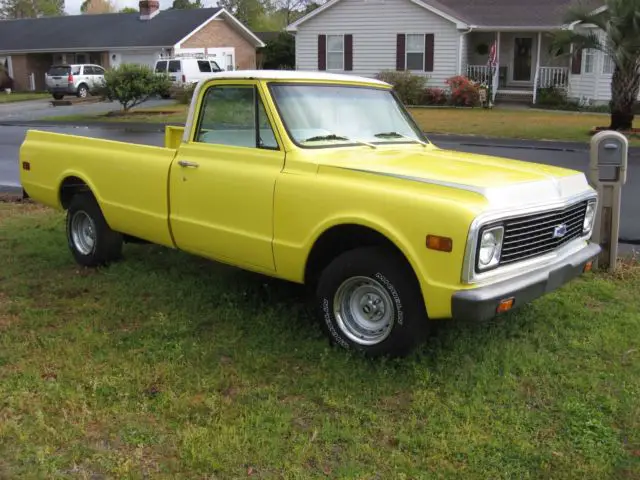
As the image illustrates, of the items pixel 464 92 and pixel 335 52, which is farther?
pixel 335 52

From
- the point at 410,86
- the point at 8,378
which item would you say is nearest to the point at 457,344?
the point at 8,378

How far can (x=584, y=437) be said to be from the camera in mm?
3590

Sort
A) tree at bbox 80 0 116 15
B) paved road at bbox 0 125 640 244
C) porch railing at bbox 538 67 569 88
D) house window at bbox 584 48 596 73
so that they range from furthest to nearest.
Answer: tree at bbox 80 0 116 15 → porch railing at bbox 538 67 569 88 → house window at bbox 584 48 596 73 → paved road at bbox 0 125 640 244

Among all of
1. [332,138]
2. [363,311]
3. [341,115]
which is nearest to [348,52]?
[341,115]

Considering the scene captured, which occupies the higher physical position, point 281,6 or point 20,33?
point 281,6

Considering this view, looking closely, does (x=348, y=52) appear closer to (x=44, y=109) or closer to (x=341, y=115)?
(x=44, y=109)

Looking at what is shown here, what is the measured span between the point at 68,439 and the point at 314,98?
9.26 feet

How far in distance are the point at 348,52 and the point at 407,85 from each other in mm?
3720

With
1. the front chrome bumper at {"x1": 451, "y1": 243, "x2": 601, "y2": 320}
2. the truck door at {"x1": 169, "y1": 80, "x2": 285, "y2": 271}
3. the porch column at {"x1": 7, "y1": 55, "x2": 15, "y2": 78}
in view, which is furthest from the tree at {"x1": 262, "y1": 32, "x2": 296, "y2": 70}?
the front chrome bumper at {"x1": 451, "y1": 243, "x2": 601, "y2": 320}

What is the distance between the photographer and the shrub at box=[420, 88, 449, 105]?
2828 centimetres

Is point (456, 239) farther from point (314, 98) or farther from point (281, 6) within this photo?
Answer: point (281, 6)

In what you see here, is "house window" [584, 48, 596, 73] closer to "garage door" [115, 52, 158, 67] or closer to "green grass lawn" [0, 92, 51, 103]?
"garage door" [115, 52, 158, 67]

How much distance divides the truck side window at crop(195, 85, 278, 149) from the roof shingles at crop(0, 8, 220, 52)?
36051mm

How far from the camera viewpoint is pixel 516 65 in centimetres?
2967
